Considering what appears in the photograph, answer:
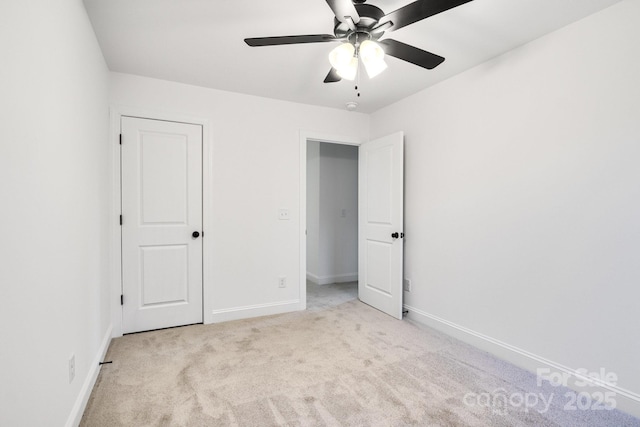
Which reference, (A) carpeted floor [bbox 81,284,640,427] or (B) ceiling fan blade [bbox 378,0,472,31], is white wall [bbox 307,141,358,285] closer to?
(A) carpeted floor [bbox 81,284,640,427]

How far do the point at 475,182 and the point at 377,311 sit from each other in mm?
1765

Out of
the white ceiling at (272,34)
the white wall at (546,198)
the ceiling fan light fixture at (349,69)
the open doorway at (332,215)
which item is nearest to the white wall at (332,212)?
the open doorway at (332,215)

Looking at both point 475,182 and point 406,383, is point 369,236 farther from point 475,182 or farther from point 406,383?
point 406,383

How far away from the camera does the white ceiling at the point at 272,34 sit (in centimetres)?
191

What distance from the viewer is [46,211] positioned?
1.32 meters

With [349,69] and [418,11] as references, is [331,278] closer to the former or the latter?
[349,69]

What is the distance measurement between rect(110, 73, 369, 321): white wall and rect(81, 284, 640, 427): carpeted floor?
1.46 feet

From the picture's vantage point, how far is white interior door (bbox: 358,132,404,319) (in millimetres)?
3352

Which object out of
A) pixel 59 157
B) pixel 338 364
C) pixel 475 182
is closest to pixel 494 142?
pixel 475 182

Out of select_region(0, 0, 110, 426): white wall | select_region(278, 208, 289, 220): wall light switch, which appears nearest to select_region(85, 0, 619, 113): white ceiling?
select_region(0, 0, 110, 426): white wall

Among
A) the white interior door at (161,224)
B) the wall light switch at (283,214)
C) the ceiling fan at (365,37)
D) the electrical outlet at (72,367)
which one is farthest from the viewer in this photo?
the wall light switch at (283,214)

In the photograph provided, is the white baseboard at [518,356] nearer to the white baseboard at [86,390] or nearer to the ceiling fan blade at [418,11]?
the ceiling fan blade at [418,11]

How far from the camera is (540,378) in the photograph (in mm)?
2174

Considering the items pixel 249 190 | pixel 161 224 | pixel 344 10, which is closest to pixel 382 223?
pixel 249 190
